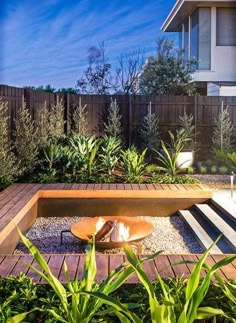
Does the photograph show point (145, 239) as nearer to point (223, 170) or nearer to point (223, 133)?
point (223, 170)

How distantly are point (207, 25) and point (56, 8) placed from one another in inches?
190

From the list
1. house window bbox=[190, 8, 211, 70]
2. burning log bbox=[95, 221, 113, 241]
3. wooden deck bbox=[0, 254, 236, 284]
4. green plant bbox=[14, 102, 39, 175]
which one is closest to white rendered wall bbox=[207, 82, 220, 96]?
house window bbox=[190, 8, 211, 70]

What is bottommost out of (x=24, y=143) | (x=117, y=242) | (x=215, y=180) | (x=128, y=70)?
(x=117, y=242)

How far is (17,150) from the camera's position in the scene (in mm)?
7363

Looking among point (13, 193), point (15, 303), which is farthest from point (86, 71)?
point (15, 303)

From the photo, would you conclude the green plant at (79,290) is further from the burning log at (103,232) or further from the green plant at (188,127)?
the green plant at (188,127)

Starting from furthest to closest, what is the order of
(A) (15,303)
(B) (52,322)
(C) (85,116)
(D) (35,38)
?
(D) (35,38) < (C) (85,116) < (A) (15,303) < (B) (52,322)

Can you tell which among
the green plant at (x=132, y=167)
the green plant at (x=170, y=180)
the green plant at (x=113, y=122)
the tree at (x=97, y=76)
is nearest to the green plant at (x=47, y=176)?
the green plant at (x=132, y=167)

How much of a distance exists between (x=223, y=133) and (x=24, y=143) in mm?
4763

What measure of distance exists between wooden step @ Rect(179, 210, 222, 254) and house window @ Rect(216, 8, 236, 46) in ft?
30.9

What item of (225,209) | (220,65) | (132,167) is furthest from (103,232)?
(220,65)

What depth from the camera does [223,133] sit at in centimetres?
998

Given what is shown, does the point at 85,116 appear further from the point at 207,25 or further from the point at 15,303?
the point at 15,303

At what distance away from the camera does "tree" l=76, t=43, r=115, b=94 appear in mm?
17266
